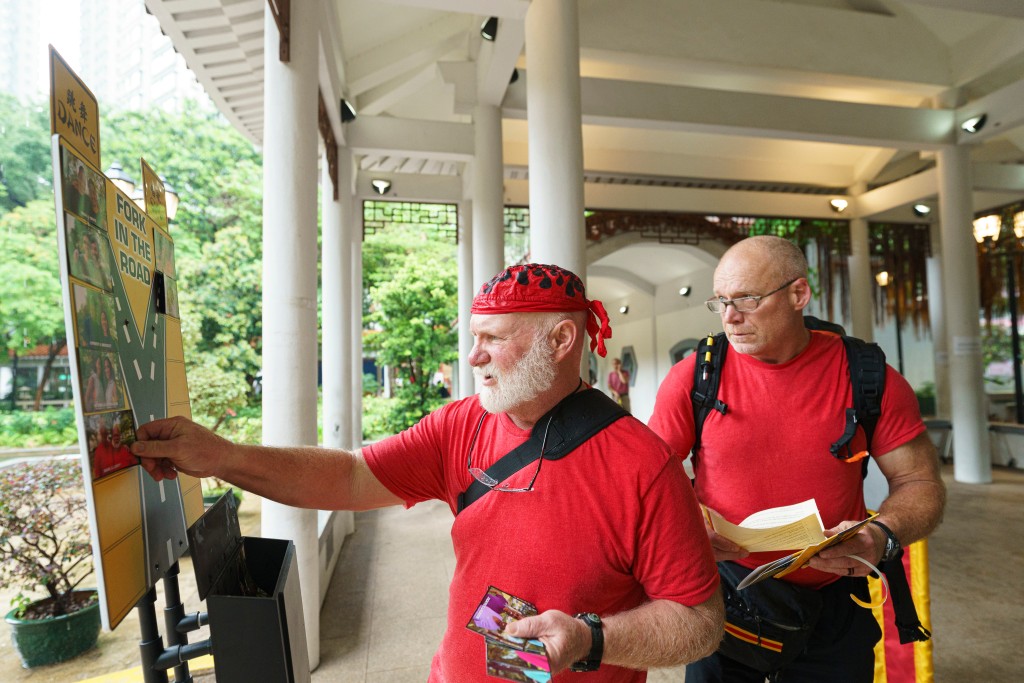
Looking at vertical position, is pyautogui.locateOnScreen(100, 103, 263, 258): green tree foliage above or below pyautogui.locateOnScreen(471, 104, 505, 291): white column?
above

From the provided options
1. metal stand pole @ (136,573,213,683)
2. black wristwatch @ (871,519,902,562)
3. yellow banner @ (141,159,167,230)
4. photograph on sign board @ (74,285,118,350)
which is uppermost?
yellow banner @ (141,159,167,230)

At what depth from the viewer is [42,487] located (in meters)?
3.66

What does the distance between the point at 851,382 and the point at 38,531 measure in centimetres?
428

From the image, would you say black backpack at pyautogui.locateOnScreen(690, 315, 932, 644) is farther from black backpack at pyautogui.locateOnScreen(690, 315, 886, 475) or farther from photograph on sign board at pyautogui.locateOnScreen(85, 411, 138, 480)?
photograph on sign board at pyautogui.locateOnScreen(85, 411, 138, 480)

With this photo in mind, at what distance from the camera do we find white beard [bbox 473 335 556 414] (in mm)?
1393

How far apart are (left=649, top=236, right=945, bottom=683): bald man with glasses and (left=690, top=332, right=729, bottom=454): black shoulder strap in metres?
0.03

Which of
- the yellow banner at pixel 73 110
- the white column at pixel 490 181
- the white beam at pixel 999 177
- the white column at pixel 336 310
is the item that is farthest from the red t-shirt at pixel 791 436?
the white beam at pixel 999 177

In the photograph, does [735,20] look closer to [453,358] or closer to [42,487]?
[42,487]

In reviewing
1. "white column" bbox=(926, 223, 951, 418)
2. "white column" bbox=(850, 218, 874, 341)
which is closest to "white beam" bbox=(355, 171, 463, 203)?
"white column" bbox=(850, 218, 874, 341)

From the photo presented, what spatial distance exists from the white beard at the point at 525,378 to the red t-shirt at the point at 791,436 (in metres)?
0.64

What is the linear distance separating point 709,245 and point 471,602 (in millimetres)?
9437

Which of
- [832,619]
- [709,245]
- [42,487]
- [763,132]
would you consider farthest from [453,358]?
[832,619]

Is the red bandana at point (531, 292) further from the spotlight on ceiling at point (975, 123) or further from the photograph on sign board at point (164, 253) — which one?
the spotlight on ceiling at point (975, 123)

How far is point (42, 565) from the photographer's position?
357 cm
